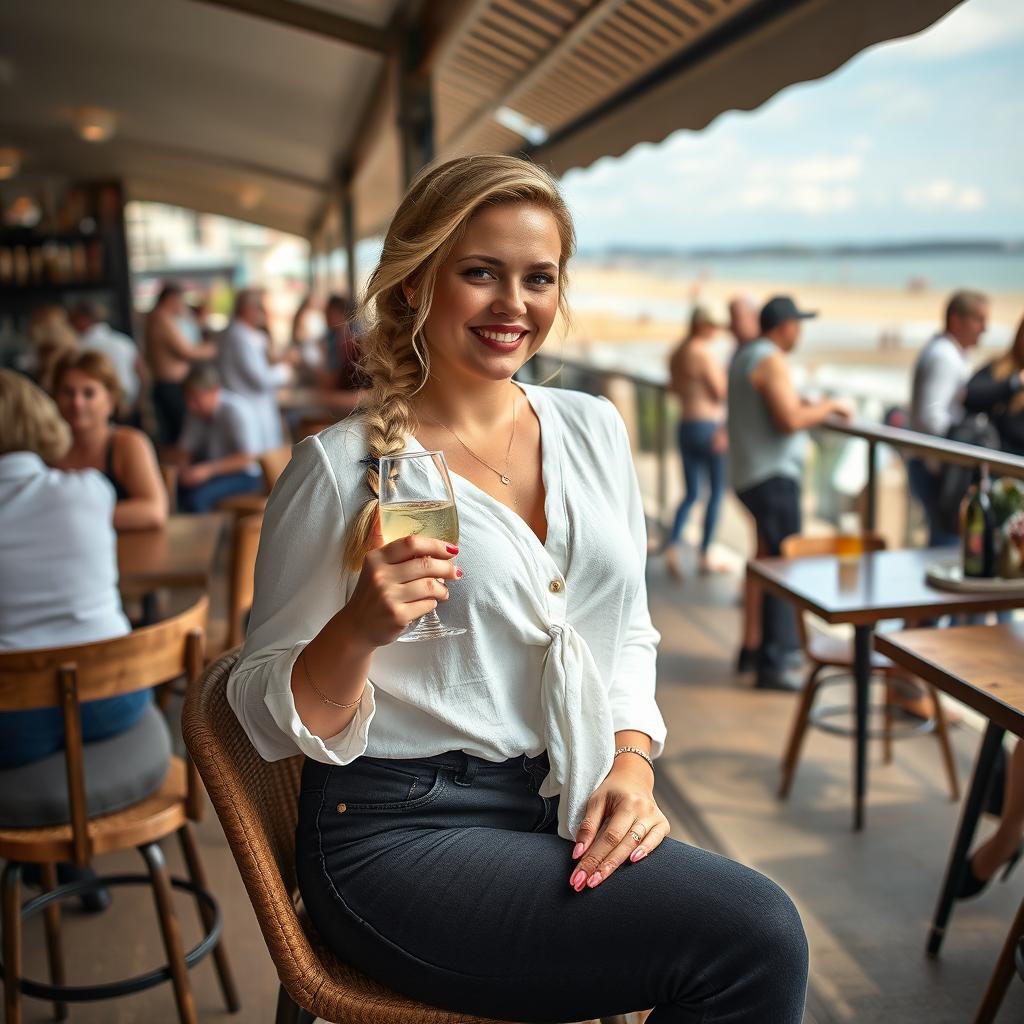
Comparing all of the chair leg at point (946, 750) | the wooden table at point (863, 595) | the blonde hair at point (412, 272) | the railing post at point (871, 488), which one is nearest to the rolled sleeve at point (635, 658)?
the blonde hair at point (412, 272)

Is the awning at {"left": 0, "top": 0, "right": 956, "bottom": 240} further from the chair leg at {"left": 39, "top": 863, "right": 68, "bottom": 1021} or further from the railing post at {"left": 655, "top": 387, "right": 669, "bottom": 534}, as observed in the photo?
the chair leg at {"left": 39, "top": 863, "right": 68, "bottom": 1021}

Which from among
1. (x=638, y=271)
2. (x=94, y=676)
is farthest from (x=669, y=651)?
(x=638, y=271)

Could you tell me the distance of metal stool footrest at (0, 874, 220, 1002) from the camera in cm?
204

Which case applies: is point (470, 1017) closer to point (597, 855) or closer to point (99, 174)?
point (597, 855)

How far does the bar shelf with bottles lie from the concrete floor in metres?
8.39

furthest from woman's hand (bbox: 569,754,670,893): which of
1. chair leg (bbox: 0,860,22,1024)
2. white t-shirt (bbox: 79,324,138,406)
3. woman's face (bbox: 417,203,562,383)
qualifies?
white t-shirt (bbox: 79,324,138,406)

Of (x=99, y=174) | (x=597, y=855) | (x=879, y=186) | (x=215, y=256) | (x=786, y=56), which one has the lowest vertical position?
(x=597, y=855)

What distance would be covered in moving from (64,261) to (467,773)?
34.7ft

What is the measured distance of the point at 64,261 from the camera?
10789 mm

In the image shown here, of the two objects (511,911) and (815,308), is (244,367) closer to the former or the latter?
(511,911)

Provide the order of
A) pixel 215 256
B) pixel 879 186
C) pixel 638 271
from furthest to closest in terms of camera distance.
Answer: pixel 638 271 → pixel 879 186 → pixel 215 256

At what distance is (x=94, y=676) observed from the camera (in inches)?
77.2

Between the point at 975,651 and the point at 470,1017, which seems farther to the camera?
the point at 975,651

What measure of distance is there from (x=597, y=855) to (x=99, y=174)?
14.0 m
